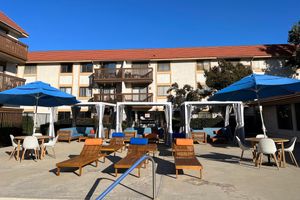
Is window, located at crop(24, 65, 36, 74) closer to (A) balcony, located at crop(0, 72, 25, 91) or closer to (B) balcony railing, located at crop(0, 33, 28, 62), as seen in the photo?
(B) balcony railing, located at crop(0, 33, 28, 62)

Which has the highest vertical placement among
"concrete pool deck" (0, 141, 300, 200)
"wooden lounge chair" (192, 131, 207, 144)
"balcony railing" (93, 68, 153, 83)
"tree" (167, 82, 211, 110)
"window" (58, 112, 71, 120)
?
"balcony railing" (93, 68, 153, 83)

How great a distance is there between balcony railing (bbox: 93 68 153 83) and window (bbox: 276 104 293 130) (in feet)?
44.3

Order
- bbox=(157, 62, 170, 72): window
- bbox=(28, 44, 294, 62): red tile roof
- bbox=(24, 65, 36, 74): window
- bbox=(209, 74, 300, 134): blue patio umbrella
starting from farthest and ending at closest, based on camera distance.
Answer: bbox=(24, 65, 36, 74): window, bbox=(157, 62, 170, 72): window, bbox=(28, 44, 294, 62): red tile roof, bbox=(209, 74, 300, 134): blue patio umbrella

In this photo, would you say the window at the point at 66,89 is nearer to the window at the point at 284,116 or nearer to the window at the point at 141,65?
the window at the point at 141,65

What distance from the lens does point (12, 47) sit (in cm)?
1709

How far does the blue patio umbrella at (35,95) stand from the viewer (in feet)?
29.0

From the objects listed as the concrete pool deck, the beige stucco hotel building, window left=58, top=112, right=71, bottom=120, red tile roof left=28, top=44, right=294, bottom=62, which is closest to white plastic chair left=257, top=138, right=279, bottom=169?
the concrete pool deck

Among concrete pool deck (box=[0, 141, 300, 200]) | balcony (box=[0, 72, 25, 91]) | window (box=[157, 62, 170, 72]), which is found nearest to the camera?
concrete pool deck (box=[0, 141, 300, 200])

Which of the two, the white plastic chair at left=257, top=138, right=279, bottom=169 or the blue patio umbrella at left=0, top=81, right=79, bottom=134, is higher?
the blue patio umbrella at left=0, top=81, right=79, bottom=134

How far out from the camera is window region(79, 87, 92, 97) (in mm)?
28484

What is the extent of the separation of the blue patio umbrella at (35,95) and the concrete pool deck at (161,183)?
2649 mm

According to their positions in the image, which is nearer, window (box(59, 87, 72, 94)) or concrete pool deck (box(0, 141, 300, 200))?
concrete pool deck (box(0, 141, 300, 200))

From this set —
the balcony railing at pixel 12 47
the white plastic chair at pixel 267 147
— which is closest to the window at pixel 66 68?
the balcony railing at pixel 12 47

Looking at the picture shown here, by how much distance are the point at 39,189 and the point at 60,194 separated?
72 cm
